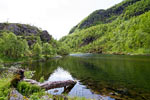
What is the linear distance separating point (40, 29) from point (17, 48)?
13082 cm

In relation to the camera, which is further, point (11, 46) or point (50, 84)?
point (11, 46)

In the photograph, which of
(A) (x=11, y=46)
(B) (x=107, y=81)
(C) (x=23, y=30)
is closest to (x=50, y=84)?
(B) (x=107, y=81)

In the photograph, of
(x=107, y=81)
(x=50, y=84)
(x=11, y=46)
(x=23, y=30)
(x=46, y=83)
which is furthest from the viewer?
(x=23, y=30)

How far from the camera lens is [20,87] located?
12.5 metres

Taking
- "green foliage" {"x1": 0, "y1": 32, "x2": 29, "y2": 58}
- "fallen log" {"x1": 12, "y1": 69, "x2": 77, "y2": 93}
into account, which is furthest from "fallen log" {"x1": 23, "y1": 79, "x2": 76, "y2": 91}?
"green foliage" {"x1": 0, "y1": 32, "x2": 29, "y2": 58}

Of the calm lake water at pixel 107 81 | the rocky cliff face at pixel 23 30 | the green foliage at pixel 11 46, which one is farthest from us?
the rocky cliff face at pixel 23 30

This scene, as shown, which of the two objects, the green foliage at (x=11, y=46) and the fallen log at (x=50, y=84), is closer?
the fallen log at (x=50, y=84)

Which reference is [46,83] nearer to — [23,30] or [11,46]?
[11,46]

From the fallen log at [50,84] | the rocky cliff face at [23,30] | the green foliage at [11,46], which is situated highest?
the rocky cliff face at [23,30]

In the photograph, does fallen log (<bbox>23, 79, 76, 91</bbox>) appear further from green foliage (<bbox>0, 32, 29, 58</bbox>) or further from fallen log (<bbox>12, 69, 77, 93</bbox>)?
green foliage (<bbox>0, 32, 29, 58</bbox>)

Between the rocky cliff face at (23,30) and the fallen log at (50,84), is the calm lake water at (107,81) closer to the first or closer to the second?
the fallen log at (50,84)

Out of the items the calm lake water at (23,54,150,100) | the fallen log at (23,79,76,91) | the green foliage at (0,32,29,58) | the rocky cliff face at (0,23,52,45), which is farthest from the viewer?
the rocky cliff face at (0,23,52,45)

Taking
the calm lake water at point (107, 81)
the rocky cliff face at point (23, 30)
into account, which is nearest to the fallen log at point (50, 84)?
the calm lake water at point (107, 81)

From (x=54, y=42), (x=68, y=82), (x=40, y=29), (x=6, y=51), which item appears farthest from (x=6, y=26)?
(x=68, y=82)
